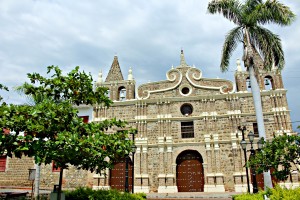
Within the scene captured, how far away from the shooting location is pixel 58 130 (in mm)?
7566

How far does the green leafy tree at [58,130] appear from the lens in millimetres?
6664

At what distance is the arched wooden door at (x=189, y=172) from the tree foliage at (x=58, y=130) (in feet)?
46.1

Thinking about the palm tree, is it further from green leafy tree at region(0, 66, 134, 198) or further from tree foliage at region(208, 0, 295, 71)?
green leafy tree at region(0, 66, 134, 198)

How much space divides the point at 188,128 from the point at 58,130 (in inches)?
645

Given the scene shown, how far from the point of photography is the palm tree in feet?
45.2

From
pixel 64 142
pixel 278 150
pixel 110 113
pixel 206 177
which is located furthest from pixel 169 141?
pixel 64 142

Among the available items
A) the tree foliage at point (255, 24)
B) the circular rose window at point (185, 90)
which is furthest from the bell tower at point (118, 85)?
the tree foliage at point (255, 24)

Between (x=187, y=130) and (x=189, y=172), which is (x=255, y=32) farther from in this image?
(x=189, y=172)

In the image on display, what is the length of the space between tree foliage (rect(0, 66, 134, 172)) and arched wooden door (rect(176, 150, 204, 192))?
1406cm

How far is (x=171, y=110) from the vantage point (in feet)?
76.0

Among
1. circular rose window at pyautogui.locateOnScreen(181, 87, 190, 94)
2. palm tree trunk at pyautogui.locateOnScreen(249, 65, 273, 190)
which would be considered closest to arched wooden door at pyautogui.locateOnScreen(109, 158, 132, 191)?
circular rose window at pyautogui.locateOnScreen(181, 87, 190, 94)

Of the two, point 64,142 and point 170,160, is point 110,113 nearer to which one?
point 170,160

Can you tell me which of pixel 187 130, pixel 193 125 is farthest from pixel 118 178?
pixel 193 125

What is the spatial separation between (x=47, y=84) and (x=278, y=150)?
849cm
